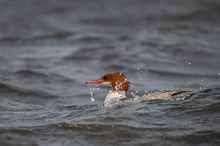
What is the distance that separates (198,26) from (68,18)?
4.73 meters

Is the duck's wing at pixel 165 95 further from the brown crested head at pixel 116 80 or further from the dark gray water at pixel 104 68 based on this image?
the brown crested head at pixel 116 80

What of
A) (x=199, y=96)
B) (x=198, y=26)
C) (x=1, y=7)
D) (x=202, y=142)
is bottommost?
(x=202, y=142)

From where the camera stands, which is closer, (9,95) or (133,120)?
(133,120)

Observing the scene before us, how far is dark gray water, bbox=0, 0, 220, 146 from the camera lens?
7.57m

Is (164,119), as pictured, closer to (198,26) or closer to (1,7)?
(198,26)

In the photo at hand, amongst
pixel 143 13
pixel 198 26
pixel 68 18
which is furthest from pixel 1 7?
pixel 198 26

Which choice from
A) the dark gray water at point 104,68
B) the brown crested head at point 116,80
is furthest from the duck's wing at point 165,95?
the brown crested head at point 116,80

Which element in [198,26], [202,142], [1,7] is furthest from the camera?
[1,7]

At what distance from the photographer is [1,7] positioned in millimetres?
21312

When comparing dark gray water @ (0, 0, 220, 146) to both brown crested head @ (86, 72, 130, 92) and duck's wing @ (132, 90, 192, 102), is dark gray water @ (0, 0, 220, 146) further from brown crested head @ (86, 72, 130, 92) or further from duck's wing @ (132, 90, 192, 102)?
brown crested head @ (86, 72, 130, 92)

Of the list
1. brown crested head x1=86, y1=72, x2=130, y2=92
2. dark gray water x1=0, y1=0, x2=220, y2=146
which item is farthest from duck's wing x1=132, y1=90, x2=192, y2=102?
brown crested head x1=86, y1=72, x2=130, y2=92

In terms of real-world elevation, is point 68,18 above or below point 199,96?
above

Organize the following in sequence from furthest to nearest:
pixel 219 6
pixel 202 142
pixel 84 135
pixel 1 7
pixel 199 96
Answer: pixel 1 7 → pixel 219 6 → pixel 199 96 → pixel 84 135 → pixel 202 142

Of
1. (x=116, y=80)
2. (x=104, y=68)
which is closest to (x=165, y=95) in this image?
(x=116, y=80)
